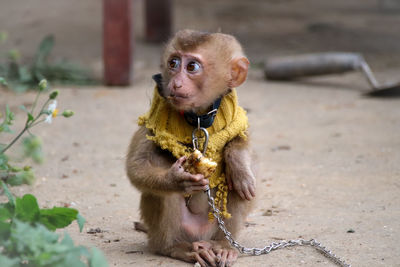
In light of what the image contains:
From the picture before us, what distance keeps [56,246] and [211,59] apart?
5.36ft

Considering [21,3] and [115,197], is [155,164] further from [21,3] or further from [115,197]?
[21,3]

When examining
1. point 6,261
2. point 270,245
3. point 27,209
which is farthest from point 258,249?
point 6,261

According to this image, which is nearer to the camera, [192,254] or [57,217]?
[57,217]

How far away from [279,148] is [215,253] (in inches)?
109

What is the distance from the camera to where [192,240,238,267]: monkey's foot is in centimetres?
356

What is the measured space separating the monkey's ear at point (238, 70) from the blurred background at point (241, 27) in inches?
225

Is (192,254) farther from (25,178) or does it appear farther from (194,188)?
(25,178)

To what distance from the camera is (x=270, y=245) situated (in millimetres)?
3766

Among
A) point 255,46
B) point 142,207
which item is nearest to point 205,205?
point 142,207

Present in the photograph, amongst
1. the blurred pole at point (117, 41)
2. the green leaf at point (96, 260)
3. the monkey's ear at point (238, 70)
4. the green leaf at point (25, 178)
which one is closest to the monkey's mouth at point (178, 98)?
the monkey's ear at point (238, 70)

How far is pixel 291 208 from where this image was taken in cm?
463

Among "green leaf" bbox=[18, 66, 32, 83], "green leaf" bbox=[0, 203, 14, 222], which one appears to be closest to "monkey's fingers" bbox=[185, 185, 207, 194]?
"green leaf" bbox=[0, 203, 14, 222]

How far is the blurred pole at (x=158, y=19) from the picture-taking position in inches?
460

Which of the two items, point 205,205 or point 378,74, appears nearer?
point 205,205
